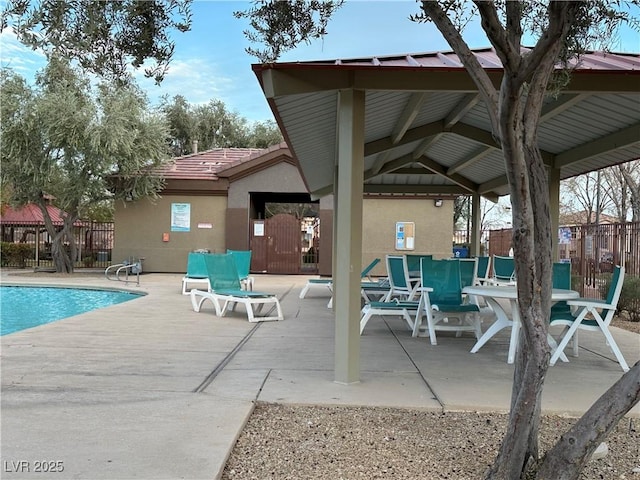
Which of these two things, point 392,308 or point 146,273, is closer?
point 392,308

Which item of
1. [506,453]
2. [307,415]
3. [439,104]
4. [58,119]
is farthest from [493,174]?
[58,119]

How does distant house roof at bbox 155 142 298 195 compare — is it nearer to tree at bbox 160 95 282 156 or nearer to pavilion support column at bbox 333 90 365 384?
pavilion support column at bbox 333 90 365 384

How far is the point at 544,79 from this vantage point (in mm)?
2648

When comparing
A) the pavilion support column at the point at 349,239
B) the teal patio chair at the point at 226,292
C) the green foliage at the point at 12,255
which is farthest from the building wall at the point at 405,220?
the pavilion support column at the point at 349,239

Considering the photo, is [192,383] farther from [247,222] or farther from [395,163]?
[247,222]

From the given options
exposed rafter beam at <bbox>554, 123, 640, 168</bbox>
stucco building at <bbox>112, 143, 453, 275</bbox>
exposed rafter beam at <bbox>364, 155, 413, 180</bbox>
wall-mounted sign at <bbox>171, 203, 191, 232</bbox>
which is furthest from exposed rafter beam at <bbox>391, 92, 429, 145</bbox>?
wall-mounted sign at <bbox>171, 203, 191, 232</bbox>

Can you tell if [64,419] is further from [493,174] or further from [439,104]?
[493,174]


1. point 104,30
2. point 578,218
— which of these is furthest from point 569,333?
point 578,218

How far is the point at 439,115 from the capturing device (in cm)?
781

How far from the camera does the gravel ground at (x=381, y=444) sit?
3133 mm

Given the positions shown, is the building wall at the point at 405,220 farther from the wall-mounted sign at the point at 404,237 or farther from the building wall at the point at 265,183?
the building wall at the point at 265,183

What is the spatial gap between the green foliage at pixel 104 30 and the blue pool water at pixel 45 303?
7.10m

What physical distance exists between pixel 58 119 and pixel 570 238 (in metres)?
15.6

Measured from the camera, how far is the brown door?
20344 millimetres
